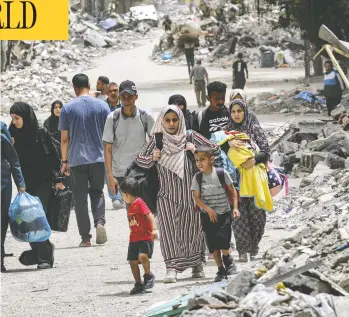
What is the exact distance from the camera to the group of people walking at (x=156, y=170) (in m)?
9.23

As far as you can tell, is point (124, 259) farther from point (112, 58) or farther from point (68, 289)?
point (112, 58)

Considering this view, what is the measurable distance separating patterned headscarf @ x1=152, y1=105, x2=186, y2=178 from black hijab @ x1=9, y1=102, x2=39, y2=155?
1988mm

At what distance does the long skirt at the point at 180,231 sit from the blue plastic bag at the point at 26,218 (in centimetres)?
147

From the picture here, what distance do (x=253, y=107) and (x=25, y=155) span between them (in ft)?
55.5

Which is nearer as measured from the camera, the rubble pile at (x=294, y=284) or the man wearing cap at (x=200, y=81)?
the rubble pile at (x=294, y=284)

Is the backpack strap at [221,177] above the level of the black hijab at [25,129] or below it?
below

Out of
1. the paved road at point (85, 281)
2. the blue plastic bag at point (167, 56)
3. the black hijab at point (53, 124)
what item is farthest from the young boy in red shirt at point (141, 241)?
the blue plastic bag at point (167, 56)

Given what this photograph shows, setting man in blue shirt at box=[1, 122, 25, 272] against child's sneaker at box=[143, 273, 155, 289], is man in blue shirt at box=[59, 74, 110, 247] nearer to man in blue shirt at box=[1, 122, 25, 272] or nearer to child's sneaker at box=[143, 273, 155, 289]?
man in blue shirt at box=[1, 122, 25, 272]

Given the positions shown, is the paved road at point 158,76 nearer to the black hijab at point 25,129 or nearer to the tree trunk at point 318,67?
the tree trunk at point 318,67

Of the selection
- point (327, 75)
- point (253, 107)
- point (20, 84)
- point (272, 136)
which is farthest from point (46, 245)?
point (20, 84)

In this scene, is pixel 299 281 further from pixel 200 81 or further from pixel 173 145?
pixel 200 81

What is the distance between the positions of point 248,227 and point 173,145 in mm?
1203

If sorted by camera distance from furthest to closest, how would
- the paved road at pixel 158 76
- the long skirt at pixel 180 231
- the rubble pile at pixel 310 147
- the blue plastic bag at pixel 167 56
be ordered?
the blue plastic bag at pixel 167 56, the paved road at pixel 158 76, the rubble pile at pixel 310 147, the long skirt at pixel 180 231

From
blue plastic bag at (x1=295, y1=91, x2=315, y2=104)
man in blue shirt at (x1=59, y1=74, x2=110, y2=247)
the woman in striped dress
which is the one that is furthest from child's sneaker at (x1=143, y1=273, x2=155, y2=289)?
blue plastic bag at (x1=295, y1=91, x2=315, y2=104)
